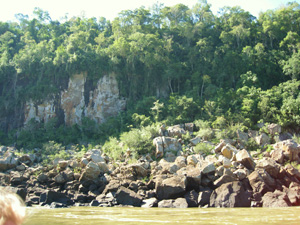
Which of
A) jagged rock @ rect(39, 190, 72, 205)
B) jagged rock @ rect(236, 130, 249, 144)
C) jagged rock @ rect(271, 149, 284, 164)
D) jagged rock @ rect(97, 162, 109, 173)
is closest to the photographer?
jagged rock @ rect(39, 190, 72, 205)

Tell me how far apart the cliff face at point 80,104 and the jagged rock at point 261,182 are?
18.9m

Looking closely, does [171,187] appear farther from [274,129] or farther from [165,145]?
[274,129]

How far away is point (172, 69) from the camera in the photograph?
28141mm

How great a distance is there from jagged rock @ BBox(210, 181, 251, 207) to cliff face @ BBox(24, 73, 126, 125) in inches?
752

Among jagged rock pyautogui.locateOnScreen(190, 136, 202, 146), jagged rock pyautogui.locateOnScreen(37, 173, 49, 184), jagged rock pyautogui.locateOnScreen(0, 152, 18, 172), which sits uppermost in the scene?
jagged rock pyautogui.locateOnScreen(190, 136, 202, 146)

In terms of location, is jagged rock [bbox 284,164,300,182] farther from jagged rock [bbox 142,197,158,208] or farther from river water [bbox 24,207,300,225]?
jagged rock [bbox 142,197,158,208]

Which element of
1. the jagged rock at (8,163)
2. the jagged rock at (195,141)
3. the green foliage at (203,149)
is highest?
the jagged rock at (195,141)

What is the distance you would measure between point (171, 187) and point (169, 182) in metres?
0.29

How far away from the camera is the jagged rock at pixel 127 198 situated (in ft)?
34.8

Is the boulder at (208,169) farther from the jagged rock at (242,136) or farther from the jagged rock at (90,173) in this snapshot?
the jagged rock at (242,136)

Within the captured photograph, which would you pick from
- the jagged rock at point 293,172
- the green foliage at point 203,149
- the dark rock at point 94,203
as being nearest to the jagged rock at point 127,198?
the dark rock at point 94,203

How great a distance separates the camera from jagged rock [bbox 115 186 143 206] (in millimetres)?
10604

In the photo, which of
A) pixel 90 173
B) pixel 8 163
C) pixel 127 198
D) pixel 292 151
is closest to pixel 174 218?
pixel 127 198

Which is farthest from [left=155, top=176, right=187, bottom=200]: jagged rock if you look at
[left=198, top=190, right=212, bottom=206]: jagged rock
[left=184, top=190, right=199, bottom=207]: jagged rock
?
[left=198, top=190, right=212, bottom=206]: jagged rock
